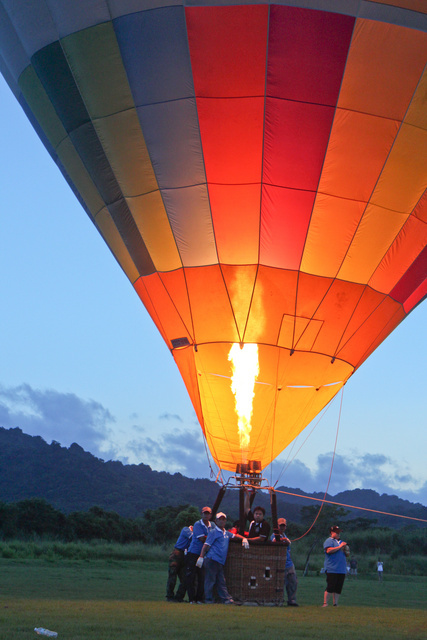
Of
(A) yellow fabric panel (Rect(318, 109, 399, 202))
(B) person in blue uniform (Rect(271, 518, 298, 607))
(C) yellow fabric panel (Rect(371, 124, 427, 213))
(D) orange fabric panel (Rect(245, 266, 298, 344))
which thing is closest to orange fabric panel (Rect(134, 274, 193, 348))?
(D) orange fabric panel (Rect(245, 266, 298, 344))

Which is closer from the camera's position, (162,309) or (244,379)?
(244,379)

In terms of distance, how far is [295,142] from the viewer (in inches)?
400

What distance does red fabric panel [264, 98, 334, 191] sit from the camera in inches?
394

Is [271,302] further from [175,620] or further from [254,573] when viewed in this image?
[175,620]

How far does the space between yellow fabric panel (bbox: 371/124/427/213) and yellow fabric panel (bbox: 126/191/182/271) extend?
2.74m

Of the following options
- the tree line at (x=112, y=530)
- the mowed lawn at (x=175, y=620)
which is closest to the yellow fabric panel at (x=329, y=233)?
the mowed lawn at (x=175, y=620)

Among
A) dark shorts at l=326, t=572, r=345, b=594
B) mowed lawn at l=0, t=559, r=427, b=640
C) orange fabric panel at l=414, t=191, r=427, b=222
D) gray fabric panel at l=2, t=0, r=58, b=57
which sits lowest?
mowed lawn at l=0, t=559, r=427, b=640

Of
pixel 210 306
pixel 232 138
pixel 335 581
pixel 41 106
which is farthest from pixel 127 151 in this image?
pixel 335 581

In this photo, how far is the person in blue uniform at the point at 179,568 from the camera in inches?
366

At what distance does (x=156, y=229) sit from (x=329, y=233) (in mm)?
2318

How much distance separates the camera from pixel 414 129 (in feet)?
33.1

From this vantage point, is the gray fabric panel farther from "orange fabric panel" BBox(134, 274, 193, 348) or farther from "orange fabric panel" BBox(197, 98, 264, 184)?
"orange fabric panel" BBox(134, 274, 193, 348)

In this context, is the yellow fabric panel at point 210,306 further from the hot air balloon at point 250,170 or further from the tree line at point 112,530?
the tree line at point 112,530

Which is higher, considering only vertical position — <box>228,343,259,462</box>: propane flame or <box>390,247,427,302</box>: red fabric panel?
<box>390,247,427,302</box>: red fabric panel
